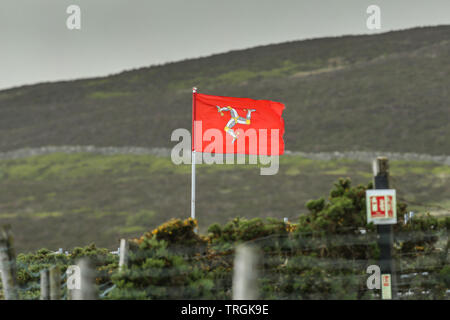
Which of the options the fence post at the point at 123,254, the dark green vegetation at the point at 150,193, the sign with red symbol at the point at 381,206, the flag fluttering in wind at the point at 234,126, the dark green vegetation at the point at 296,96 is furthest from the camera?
the dark green vegetation at the point at 296,96

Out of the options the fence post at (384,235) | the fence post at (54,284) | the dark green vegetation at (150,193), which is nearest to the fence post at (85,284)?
the fence post at (54,284)

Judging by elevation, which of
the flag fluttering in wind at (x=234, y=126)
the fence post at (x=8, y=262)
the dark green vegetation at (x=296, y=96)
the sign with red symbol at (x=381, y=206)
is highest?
the dark green vegetation at (x=296, y=96)

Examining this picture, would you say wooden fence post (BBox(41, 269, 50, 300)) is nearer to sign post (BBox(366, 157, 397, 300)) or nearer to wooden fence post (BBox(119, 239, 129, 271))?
wooden fence post (BBox(119, 239, 129, 271))

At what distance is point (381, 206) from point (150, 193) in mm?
54527

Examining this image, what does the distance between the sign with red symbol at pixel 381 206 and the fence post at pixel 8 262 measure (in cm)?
610

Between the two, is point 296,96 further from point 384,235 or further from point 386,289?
point 386,289

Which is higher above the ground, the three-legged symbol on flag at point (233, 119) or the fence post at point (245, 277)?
the three-legged symbol on flag at point (233, 119)

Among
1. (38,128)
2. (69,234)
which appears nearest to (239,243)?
(69,234)

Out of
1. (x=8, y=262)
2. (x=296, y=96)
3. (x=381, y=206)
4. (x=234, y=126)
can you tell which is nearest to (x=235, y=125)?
(x=234, y=126)

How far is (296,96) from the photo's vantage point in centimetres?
9844

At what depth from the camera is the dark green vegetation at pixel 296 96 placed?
261ft

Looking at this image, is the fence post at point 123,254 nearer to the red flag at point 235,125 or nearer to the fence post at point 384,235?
the fence post at point 384,235

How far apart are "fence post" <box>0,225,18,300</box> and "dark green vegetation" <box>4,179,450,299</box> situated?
64.5 inches

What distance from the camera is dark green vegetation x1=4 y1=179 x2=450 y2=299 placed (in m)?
11.1
